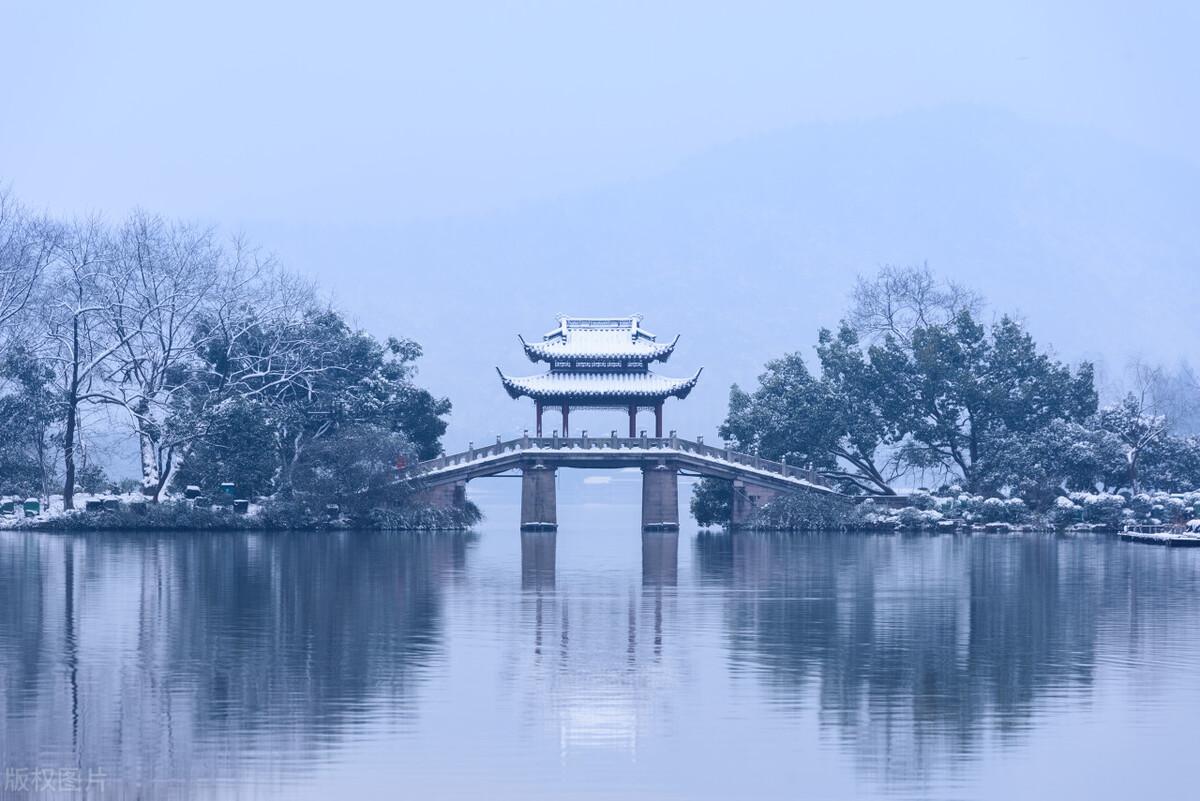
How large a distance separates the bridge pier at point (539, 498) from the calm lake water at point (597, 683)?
25761mm

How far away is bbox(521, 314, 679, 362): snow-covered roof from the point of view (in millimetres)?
73688

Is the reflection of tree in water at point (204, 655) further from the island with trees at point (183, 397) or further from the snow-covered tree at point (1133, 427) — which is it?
the snow-covered tree at point (1133, 427)

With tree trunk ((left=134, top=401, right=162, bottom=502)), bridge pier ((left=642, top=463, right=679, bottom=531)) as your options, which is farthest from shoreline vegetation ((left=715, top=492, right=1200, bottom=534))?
tree trunk ((left=134, top=401, right=162, bottom=502))

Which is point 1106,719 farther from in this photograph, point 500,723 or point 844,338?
point 844,338

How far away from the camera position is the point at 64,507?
211 feet

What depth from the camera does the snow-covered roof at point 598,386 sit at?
73.0 meters

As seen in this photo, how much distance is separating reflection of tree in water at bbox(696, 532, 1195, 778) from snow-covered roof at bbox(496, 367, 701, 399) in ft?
63.1

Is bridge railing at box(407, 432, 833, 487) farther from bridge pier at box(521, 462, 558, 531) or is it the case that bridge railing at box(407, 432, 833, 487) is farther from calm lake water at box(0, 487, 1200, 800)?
calm lake water at box(0, 487, 1200, 800)

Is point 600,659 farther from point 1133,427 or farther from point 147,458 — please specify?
point 1133,427

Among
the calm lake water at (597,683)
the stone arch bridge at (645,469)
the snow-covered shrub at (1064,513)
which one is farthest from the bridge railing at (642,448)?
the calm lake water at (597,683)

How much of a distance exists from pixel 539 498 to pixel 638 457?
4.32 metres

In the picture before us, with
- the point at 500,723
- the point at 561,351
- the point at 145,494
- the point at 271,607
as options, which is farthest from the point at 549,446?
the point at 500,723

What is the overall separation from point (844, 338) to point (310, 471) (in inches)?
1014

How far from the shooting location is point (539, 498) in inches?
2763
